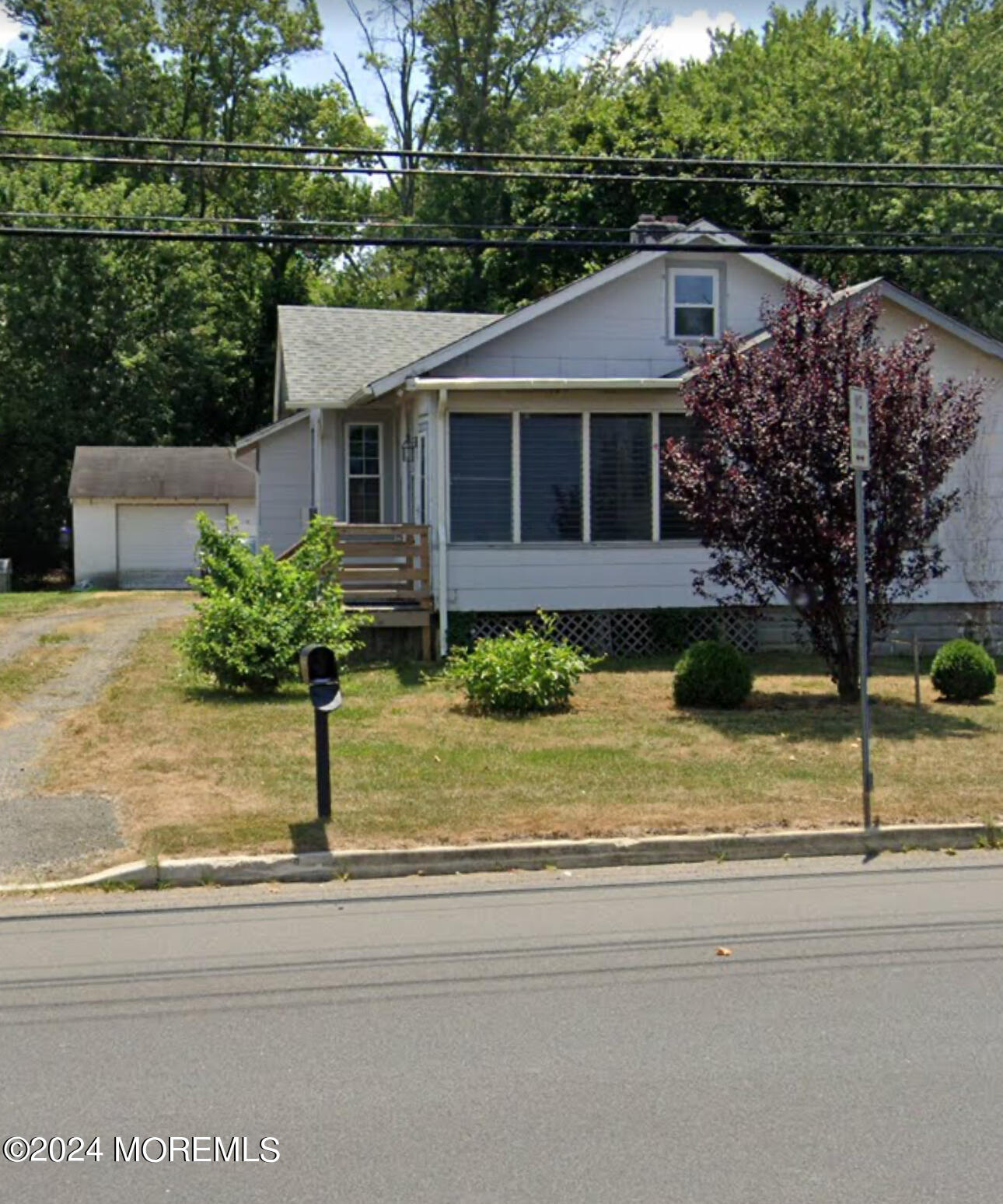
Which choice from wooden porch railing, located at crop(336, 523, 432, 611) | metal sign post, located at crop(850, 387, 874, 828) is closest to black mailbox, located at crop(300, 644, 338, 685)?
metal sign post, located at crop(850, 387, 874, 828)

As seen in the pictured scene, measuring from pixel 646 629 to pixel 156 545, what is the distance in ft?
75.9

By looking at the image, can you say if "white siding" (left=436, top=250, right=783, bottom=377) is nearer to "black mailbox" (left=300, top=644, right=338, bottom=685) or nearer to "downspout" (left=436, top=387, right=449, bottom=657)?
"downspout" (left=436, top=387, right=449, bottom=657)

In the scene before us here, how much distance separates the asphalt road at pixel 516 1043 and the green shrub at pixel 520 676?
18.6ft

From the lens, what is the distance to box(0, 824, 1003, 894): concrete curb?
9.29 meters

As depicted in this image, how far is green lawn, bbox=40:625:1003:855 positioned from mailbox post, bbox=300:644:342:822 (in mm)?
247

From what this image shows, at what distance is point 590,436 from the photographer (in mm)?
19281

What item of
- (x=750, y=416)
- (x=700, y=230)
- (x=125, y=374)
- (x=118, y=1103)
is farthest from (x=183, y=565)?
(x=118, y=1103)

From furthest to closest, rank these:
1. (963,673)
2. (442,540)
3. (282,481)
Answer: (282,481) → (442,540) → (963,673)

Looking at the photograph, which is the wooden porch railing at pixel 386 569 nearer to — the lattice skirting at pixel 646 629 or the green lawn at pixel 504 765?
the lattice skirting at pixel 646 629

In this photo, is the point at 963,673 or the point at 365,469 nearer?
the point at 963,673

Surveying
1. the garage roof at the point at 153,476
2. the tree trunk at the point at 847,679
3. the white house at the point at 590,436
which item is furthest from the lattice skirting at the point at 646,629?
the garage roof at the point at 153,476

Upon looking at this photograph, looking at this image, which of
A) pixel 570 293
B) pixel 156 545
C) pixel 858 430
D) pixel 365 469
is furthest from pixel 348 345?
→ pixel 156 545

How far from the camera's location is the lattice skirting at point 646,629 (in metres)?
19.6

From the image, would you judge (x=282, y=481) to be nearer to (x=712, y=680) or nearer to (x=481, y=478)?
(x=481, y=478)
